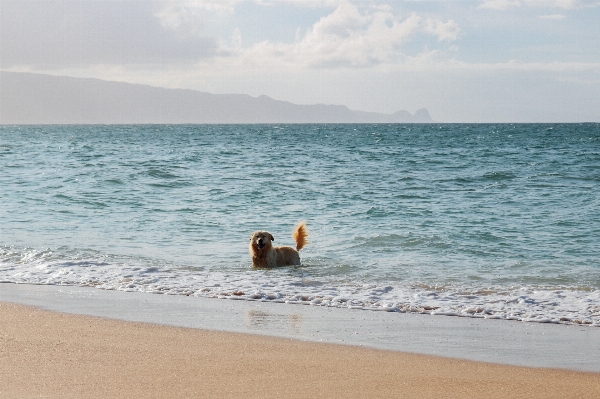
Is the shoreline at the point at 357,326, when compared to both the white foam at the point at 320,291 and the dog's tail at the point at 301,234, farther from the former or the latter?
the dog's tail at the point at 301,234

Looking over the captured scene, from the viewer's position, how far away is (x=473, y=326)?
21.9 feet

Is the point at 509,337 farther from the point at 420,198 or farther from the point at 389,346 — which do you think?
the point at 420,198

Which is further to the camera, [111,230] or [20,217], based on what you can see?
[20,217]

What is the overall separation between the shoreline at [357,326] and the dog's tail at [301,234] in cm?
299

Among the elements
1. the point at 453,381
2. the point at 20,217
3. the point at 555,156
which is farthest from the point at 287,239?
the point at 555,156

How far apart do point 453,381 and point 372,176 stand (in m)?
18.9

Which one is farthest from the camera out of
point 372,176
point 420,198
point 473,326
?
point 372,176

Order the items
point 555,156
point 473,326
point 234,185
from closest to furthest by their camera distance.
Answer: point 473,326 → point 234,185 → point 555,156

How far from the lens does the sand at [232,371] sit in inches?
179

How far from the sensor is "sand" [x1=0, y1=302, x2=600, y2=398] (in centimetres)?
454

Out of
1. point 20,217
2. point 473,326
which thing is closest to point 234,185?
point 20,217

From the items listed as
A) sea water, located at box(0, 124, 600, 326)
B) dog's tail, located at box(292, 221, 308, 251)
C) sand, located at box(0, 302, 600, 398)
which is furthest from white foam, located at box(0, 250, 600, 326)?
sand, located at box(0, 302, 600, 398)

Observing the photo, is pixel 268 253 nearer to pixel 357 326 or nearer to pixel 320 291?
pixel 320 291

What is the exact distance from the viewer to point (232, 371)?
16.3ft
